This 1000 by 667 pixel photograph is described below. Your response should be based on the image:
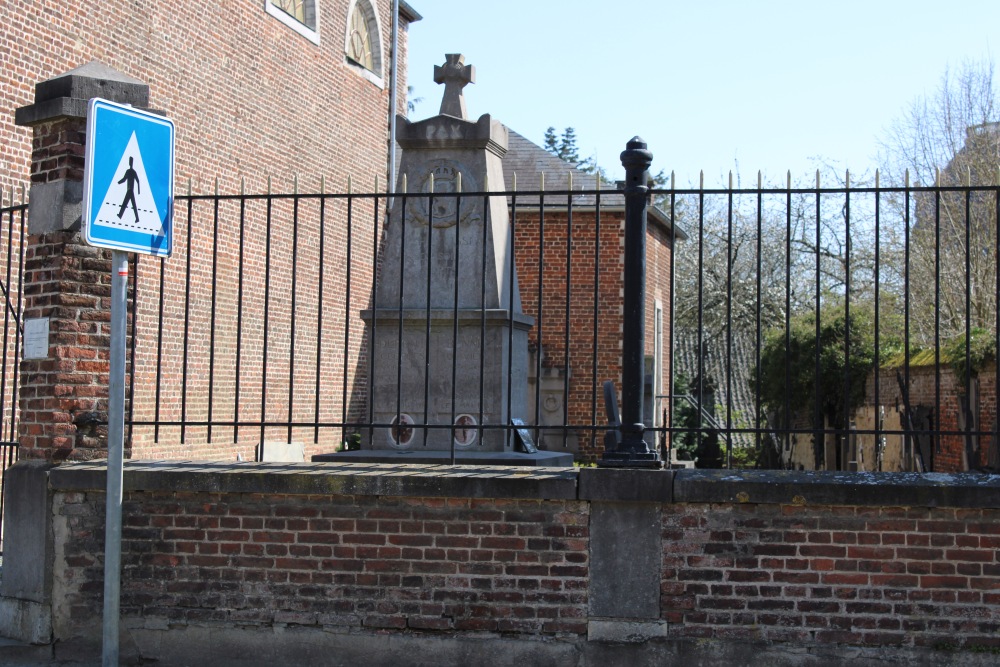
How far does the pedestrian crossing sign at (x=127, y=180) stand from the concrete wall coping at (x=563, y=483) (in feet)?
4.53

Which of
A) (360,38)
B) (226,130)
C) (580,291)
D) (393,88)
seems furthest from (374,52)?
(580,291)

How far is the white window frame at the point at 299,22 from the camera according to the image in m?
16.3

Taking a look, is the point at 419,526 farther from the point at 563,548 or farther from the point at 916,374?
the point at 916,374

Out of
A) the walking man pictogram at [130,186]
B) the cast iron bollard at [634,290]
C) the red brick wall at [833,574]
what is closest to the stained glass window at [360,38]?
the cast iron bollard at [634,290]

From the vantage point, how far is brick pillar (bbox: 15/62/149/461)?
237 inches

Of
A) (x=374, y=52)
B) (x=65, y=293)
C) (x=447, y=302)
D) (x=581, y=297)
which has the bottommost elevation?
(x=65, y=293)

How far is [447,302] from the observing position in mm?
7281

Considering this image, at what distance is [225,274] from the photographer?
48.4 ft

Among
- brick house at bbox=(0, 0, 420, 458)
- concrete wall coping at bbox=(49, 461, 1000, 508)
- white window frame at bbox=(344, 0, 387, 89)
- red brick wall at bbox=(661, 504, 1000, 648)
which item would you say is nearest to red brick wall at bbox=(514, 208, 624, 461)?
brick house at bbox=(0, 0, 420, 458)

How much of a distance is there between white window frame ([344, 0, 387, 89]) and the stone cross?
38.0 feet

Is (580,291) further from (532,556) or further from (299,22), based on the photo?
(532,556)

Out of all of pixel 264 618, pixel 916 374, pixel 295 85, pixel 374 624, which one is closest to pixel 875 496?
pixel 374 624

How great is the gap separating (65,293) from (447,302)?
2.45 metres

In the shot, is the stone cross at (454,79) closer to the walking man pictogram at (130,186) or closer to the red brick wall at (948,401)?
the walking man pictogram at (130,186)
